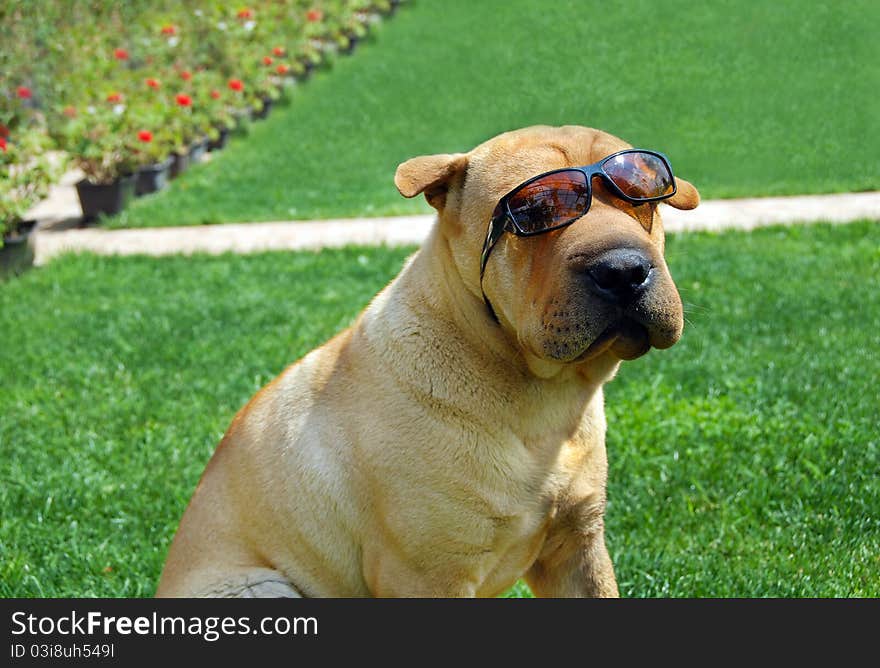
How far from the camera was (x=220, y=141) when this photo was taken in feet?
39.2

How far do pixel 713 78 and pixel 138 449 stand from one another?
6165 millimetres

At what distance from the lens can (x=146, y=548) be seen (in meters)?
3.68

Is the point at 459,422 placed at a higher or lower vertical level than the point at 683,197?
lower

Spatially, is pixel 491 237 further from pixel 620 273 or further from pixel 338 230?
pixel 338 230

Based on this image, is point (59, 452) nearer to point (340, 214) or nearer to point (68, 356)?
point (68, 356)

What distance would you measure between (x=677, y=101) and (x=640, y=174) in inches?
251

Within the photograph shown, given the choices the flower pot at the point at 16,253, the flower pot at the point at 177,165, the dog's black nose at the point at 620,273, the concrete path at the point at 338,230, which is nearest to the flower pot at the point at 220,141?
the flower pot at the point at 177,165

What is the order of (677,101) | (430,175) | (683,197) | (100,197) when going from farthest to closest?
(100,197)
(677,101)
(683,197)
(430,175)

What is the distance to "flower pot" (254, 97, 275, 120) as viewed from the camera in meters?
13.0

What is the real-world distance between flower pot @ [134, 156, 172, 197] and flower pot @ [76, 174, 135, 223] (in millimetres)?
538

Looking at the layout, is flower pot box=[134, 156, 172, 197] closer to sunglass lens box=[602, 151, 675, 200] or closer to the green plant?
the green plant

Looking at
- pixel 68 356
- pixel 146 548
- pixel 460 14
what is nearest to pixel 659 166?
pixel 146 548

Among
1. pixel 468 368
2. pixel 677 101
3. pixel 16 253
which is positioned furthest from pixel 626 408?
pixel 16 253

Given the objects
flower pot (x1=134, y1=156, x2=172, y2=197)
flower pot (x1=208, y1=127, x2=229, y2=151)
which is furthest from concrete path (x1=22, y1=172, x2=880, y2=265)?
flower pot (x1=208, y1=127, x2=229, y2=151)
